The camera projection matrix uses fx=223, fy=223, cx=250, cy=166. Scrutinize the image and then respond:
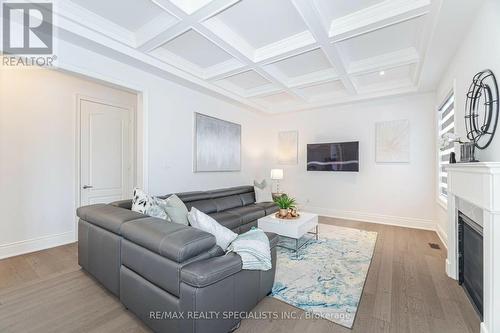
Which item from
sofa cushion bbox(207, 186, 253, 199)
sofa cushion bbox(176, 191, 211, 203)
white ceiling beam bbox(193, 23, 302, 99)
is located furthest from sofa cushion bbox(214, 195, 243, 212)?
white ceiling beam bbox(193, 23, 302, 99)

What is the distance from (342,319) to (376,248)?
1.94 metres

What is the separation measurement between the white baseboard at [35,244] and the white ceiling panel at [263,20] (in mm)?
3927

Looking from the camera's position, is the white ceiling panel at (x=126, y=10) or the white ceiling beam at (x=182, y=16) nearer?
the white ceiling beam at (x=182, y=16)

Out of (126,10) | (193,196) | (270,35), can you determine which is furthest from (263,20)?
(193,196)

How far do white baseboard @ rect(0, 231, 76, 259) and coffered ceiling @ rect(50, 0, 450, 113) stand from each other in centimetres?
293

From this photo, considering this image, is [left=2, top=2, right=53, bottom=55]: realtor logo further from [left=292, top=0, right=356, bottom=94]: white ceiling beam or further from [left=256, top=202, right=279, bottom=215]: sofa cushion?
[left=256, top=202, right=279, bottom=215]: sofa cushion

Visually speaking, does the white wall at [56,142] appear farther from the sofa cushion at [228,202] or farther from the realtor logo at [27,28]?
the sofa cushion at [228,202]

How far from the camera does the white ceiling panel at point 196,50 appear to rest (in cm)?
304

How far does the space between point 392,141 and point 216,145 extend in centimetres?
374

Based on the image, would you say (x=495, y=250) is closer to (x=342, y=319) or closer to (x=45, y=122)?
(x=342, y=319)

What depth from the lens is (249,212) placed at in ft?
12.9

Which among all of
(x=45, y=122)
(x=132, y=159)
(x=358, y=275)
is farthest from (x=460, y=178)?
(x=45, y=122)

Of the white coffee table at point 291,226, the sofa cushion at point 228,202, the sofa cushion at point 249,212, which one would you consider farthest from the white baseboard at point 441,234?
the sofa cushion at point 228,202

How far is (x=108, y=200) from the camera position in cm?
405
